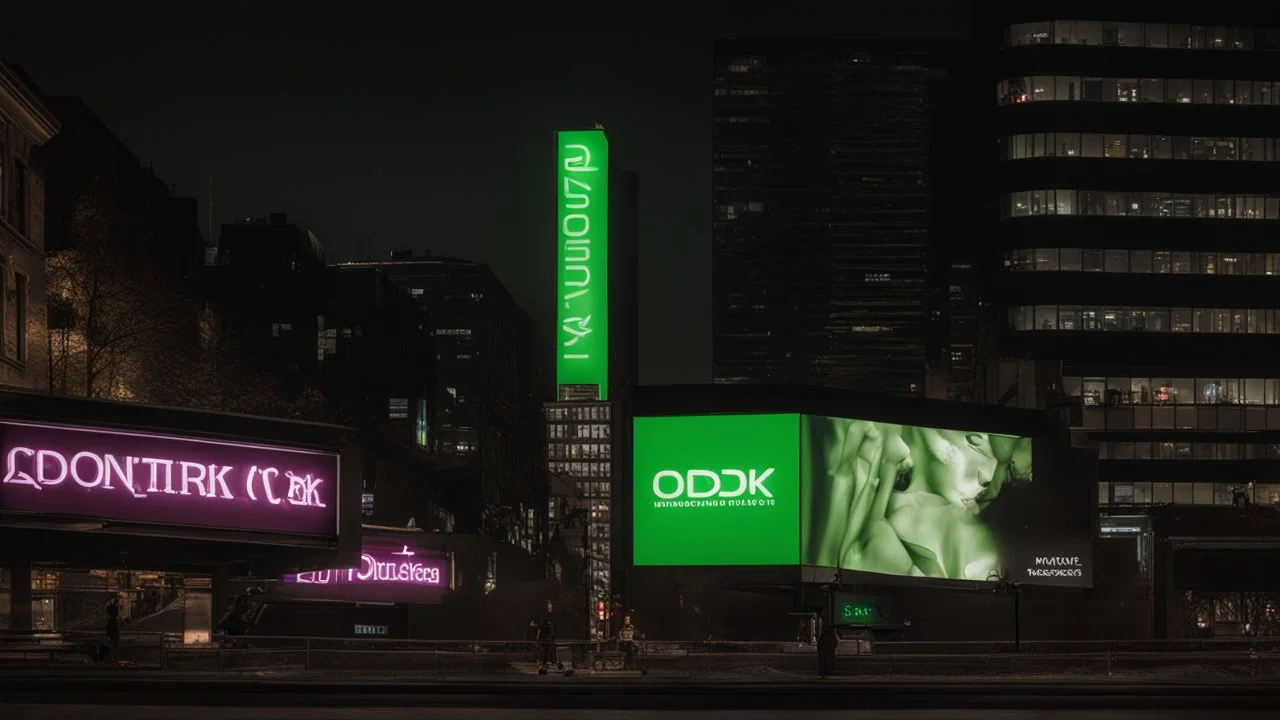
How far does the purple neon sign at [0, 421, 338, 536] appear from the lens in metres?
40.5

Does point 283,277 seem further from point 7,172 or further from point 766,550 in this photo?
point 7,172

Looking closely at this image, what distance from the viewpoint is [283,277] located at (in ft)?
528

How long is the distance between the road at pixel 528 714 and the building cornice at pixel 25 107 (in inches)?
939

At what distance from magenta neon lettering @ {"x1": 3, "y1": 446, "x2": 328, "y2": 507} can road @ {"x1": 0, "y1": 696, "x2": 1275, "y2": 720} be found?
9.07 m

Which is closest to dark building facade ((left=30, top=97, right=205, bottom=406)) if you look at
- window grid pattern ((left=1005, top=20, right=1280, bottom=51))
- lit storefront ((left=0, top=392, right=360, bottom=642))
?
lit storefront ((left=0, top=392, right=360, bottom=642))

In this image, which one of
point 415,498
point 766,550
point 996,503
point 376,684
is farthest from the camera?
point 415,498

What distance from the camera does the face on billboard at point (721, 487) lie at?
7694cm

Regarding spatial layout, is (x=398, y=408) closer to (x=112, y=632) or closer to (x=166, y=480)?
(x=112, y=632)

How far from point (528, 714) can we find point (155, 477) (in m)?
13.6

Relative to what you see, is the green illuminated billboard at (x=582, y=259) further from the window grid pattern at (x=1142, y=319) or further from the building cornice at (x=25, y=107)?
the window grid pattern at (x=1142, y=319)

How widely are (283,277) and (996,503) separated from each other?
92.8 metres

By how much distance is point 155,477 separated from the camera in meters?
42.7

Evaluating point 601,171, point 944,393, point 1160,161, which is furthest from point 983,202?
point 601,171

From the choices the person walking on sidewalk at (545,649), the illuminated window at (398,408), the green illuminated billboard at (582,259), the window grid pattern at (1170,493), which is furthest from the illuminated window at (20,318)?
the illuminated window at (398,408)
